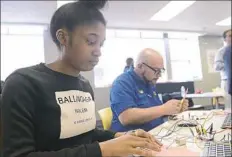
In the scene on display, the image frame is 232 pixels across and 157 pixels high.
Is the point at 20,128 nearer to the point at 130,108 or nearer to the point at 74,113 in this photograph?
the point at 74,113

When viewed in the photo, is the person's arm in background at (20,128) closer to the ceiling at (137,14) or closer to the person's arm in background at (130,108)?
the person's arm in background at (130,108)

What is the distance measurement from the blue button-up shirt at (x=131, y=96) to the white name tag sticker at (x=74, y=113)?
0.63m

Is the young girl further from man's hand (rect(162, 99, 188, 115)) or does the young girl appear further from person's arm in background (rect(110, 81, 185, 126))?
man's hand (rect(162, 99, 188, 115))

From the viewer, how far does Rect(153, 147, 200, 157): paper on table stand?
2.86 feet

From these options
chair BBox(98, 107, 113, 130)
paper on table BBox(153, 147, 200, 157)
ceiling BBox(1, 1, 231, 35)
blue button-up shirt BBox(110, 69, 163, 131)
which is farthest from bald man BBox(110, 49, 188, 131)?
ceiling BBox(1, 1, 231, 35)

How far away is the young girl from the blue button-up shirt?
62cm

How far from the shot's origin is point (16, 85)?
0.62m

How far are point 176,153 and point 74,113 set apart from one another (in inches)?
17.8

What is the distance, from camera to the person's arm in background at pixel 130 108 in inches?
57.2

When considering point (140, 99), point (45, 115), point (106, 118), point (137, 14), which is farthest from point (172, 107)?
point (137, 14)

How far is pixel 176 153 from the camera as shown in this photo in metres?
0.90

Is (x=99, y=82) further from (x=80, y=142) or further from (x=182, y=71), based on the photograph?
(x=80, y=142)

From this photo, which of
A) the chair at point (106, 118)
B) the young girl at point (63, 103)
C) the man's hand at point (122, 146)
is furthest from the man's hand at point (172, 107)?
the man's hand at point (122, 146)

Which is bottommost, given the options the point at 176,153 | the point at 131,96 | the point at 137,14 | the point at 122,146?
the point at 176,153
